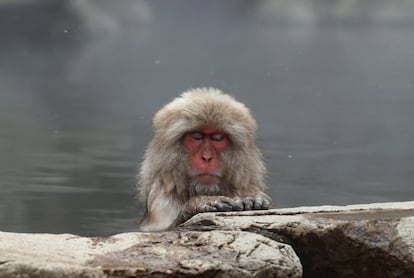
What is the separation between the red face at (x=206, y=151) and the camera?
5.27 metres

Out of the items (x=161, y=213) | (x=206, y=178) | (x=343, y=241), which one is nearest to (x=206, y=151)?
(x=206, y=178)

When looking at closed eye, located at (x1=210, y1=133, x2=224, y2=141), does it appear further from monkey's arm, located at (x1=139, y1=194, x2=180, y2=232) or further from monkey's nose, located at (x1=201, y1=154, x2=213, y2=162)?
monkey's arm, located at (x1=139, y1=194, x2=180, y2=232)

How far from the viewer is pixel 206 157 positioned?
5.29 meters

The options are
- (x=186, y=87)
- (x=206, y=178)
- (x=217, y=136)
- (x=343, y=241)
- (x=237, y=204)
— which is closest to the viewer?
(x=343, y=241)

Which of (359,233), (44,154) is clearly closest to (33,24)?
(44,154)

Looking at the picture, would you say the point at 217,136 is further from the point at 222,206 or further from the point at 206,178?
the point at 222,206

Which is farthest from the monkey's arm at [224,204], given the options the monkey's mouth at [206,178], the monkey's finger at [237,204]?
the monkey's mouth at [206,178]

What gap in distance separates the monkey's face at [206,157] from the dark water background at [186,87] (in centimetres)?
109

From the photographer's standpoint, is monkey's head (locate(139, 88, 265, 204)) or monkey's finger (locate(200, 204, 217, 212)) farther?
monkey's head (locate(139, 88, 265, 204))

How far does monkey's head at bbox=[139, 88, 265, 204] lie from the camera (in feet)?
17.4

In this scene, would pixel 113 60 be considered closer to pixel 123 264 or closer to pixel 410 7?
pixel 410 7

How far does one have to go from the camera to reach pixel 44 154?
9.45m

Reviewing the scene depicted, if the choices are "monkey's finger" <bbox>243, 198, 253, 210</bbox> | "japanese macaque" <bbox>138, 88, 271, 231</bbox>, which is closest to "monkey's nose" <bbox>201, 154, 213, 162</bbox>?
"japanese macaque" <bbox>138, 88, 271, 231</bbox>

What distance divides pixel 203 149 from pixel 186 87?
9.06 metres
